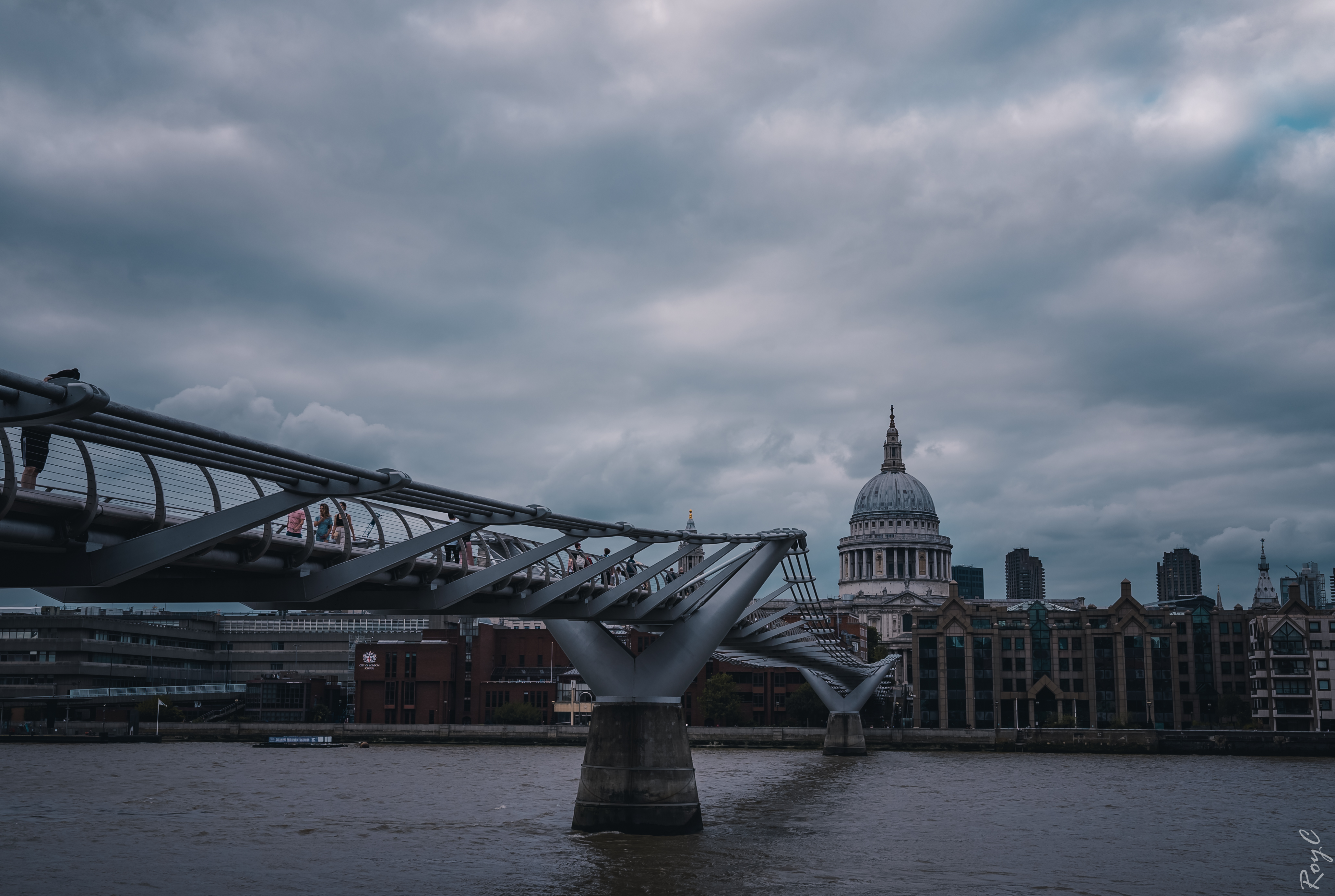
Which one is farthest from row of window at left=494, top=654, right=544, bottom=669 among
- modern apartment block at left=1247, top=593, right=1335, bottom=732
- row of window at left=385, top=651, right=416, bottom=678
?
modern apartment block at left=1247, top=593, right=1335, bottom=732

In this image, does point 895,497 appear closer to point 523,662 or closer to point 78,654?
point 523,662

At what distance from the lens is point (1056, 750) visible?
83875 millimetres

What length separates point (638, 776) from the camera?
106ft

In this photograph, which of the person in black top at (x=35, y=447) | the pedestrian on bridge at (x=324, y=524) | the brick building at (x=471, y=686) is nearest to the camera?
the person in black top at (x=35, y=447)

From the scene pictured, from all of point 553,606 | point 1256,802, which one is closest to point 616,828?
point 553,606

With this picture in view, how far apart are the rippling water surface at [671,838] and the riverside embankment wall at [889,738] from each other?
17.7 metres

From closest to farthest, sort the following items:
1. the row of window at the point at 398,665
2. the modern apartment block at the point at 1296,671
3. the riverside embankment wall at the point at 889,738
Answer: the riverside embankment wall at the point at 889,738 < the modern apartment block at the point at 1296,671 < the row of window at the point at 398,665

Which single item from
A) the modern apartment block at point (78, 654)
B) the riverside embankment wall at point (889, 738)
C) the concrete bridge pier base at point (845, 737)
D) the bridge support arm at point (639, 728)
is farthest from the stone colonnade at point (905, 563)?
the bridge support arm at point (639, 728)

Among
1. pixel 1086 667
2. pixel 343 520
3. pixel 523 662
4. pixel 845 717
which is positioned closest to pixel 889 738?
pixel 845 717

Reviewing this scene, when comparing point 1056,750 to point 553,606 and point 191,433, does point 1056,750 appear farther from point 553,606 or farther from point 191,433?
point 191,433

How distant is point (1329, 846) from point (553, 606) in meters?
20.6

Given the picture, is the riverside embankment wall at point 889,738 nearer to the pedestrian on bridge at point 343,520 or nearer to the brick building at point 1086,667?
the brick building at point 1086,667

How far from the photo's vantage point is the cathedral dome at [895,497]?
182000 mm

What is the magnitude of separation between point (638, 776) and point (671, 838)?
173 centimetres
